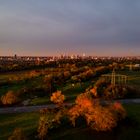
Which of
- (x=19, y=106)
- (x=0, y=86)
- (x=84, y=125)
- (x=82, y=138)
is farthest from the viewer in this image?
(x=0, y=86)

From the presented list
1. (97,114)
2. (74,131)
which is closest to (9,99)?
(74,131)

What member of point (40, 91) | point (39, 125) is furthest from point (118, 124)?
point (40, 91)

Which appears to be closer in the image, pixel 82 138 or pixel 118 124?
pixel 82 138

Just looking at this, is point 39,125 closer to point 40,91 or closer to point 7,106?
point 7,106

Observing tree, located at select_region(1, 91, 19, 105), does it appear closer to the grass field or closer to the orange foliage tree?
the grass field

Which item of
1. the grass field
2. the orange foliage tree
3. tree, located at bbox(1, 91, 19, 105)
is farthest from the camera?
tree, located at bbox(1, 91, 19, 105)

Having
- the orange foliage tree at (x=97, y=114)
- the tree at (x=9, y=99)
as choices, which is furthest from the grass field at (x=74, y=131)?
the tree at (x=9, y=99)

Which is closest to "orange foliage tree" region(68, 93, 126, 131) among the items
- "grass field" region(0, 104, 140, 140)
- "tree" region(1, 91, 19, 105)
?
"grass field" region(0, 104, 140, 140)

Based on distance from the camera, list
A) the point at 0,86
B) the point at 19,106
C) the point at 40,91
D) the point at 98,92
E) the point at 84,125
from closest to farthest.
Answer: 1. the point at 84,125
2. the point at 19,106
3. the point at 98,92
4. the point at 40,91
5. the point at 0,86

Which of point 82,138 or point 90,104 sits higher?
point 90,104
